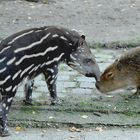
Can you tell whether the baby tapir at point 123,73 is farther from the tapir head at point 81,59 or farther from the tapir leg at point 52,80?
the tapir leg at point 52,80

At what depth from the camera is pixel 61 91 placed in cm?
766

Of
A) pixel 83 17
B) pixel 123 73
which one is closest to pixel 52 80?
pixel 123 73

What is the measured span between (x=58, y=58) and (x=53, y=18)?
14.7 ft

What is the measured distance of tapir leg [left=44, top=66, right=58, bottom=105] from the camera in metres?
6.96

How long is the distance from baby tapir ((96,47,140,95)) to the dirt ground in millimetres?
1971

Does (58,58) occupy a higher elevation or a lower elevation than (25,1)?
higher

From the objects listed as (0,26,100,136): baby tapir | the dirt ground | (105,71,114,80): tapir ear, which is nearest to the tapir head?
(0,26,100,136): baby tapir

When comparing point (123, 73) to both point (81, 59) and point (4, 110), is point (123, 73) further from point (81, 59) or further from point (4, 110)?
point (4, 110)

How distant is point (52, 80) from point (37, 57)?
530 millimetres

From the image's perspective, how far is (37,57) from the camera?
6621mm

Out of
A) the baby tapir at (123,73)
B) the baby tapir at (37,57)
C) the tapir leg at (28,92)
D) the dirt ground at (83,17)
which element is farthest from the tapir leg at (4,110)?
the dirt ground at (83,17)

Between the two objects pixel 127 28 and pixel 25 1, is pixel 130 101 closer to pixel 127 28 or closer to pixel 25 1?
pixel 127 28

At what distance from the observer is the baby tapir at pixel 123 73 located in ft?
25.3

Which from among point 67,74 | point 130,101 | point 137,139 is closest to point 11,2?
point 67,74
